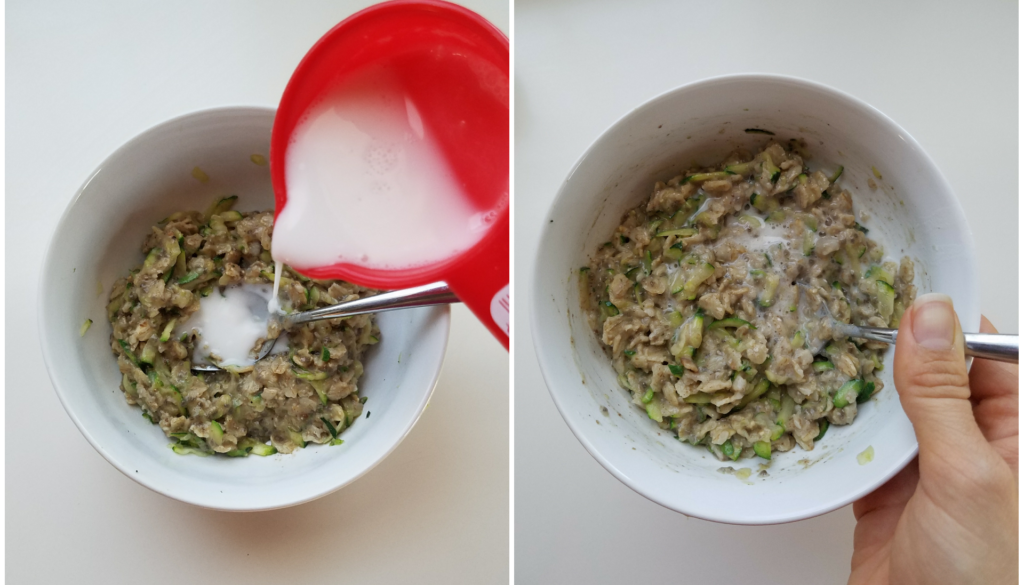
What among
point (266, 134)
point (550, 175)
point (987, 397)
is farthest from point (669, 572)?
point (266, 134)

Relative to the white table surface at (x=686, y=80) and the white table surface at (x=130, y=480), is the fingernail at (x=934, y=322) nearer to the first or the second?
the white table surface at (x=686, y=80)

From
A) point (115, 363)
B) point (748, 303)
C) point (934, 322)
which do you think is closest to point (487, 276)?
point (748, 303)

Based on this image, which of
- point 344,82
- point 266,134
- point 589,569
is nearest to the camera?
point 344,82

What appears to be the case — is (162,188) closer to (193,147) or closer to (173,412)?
(193,147)

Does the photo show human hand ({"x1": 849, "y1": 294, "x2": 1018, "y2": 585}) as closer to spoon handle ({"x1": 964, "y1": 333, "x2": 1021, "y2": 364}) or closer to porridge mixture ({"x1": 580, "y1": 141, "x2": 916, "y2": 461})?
spoon handle ({"x1": 964, "y1": 333, "x2": 1021, "y2": 364})

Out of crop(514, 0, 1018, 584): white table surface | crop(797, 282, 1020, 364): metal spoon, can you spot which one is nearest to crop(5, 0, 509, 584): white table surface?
crop(514, 0, 1018, 584): white table surface

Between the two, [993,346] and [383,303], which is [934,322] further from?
[383,303]

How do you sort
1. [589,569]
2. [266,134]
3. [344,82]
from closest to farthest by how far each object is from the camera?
[344,82], [266,134], [589,569]
